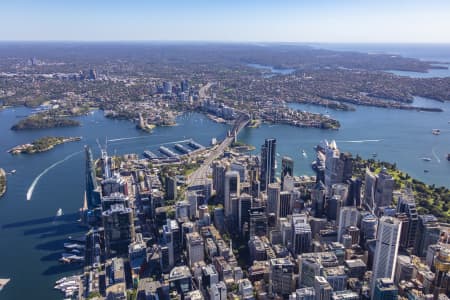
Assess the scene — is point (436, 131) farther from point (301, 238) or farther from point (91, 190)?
point (91, 190)

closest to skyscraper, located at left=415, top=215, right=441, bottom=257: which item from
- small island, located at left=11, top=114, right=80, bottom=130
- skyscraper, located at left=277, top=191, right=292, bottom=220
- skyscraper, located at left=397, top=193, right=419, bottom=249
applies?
skyscraper, located at left=397, top=193, right=419, bottom=249

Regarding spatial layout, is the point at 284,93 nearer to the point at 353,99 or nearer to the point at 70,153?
the point at 353,99

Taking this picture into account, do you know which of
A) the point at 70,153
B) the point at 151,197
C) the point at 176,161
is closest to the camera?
the point at 151,197

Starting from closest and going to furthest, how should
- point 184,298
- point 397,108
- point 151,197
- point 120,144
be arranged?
point 184,298
point 151,197
point 120,144
point 397,108

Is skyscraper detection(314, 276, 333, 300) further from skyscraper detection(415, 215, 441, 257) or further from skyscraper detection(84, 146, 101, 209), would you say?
skyscraper detection(84, 146, 101, 209)

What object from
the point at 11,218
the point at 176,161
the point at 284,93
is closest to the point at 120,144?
the point at 176,161

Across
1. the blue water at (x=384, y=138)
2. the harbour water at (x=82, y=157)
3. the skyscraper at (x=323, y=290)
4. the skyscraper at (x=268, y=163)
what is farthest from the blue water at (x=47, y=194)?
the skyscraper at (x=268, y=163)

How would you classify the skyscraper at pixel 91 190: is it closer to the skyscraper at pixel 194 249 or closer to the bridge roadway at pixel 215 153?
the bridge roadway at pixel 215 153
